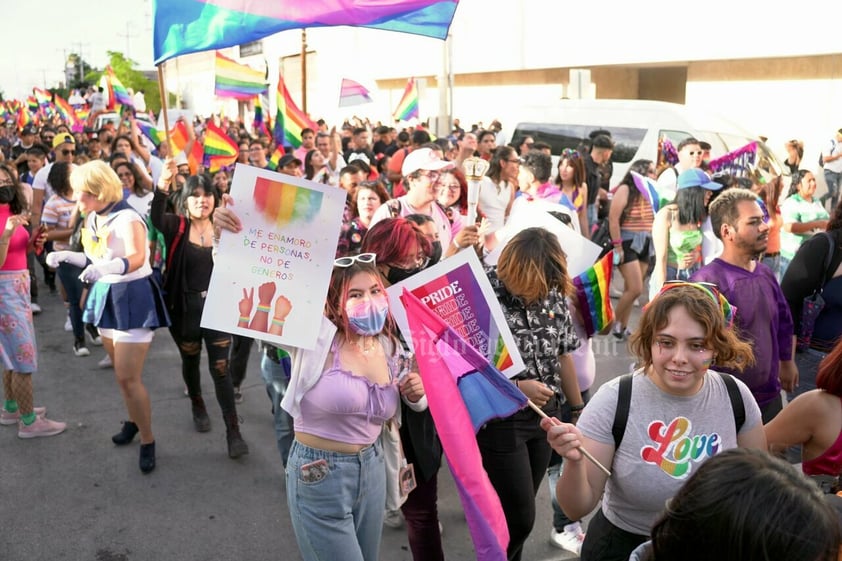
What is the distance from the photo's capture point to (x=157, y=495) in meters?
4.57

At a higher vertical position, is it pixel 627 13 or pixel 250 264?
pixel 627 13

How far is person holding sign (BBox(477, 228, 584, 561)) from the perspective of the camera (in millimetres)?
3248

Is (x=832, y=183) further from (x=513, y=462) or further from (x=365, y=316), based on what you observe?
(x=365, y=316)

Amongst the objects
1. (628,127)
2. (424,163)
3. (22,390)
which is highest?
(628,127)

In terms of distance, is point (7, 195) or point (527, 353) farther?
point (7, 195)

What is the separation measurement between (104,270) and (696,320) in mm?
3497

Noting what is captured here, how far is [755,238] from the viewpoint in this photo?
144 inches

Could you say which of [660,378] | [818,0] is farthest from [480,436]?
[818,0]

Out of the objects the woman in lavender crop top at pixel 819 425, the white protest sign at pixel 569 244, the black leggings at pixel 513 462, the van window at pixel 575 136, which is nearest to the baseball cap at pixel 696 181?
the white protest sign at pixel 569 244

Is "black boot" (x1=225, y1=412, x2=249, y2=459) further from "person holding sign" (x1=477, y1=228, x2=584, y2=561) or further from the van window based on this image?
the van window

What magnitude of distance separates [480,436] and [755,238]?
1667 millimetres

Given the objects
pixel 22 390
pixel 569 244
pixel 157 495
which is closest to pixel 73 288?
pixel 22 390

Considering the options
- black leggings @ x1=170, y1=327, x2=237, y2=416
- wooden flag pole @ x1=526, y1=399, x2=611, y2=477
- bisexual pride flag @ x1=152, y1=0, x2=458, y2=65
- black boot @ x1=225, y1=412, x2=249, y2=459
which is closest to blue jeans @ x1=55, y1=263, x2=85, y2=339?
black leggings @ x1=170, y1=327, x2=237, y2=416

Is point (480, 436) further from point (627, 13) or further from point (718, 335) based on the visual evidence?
point (627, 13)
